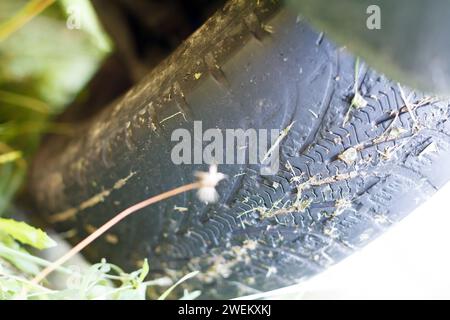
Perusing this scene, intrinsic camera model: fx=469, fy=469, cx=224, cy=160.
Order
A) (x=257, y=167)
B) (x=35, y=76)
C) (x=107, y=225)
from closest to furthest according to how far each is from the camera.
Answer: (x=257, y=167) → (x=107, y=225) → (x=35, y=76)

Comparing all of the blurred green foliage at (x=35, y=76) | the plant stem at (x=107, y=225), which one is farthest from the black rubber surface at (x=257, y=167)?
the blurred green foliage at (x=35, y=76)

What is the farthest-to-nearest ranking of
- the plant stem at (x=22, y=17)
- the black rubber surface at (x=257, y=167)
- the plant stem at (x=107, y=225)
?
the plant stem at (x=22, y=17), the plant stem at (x=107, y=225), the black rubber surface at (x=257, y=167)

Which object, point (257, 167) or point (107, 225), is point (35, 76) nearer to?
point (107, 225)

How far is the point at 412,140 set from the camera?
0.51 meters

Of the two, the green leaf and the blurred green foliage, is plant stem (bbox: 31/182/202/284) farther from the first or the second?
the blurred green foliage

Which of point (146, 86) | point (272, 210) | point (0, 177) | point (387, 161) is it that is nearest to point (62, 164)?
point (0, 177)

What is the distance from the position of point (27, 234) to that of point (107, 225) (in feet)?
0.38

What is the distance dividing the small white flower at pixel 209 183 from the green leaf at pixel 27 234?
0.66 feet

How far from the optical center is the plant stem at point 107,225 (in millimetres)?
588

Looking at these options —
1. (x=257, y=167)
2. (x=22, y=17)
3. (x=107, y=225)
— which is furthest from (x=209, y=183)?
(x=22, y=17)

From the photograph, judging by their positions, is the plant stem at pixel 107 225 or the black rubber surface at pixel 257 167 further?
the plant stem at pixel 107 225

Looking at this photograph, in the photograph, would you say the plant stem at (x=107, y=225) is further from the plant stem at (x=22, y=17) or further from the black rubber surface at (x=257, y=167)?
the plant stem at (x=22, y=17)

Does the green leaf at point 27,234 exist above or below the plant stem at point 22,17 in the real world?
below

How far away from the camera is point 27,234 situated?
23.8 inches
